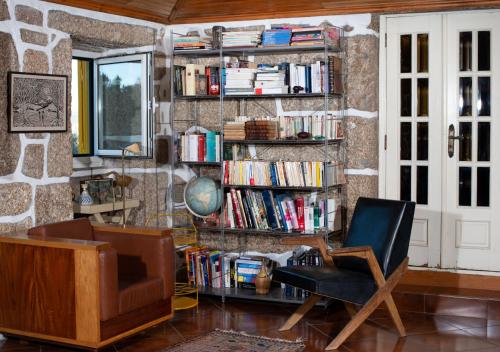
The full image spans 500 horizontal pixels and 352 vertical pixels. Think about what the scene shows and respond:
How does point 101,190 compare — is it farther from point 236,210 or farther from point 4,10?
point 4,10

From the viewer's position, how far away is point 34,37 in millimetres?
5375

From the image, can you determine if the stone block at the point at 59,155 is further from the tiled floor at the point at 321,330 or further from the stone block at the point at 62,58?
the tiled floor at the point at 321,330

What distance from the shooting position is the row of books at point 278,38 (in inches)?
237

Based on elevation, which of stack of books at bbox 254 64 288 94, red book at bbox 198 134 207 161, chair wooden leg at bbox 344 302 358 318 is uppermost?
stack of books at bbox 254 64 288 94

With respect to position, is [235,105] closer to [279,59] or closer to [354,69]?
[279,59]

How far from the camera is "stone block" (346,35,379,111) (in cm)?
625

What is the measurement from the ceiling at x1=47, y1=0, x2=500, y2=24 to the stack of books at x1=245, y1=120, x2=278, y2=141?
101cm

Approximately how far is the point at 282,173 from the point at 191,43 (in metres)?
1.37

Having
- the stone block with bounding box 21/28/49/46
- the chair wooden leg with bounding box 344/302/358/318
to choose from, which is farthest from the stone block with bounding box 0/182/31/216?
the chair wooden leg with bounding box 344/302/358/318

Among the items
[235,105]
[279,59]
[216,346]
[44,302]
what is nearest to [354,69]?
[279,59]

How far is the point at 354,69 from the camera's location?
6.30 meters

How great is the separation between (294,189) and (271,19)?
4.88 ft

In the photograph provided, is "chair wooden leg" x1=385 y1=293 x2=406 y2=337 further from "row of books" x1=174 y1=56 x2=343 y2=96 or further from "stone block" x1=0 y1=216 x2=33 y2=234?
"stone block" x1=0 y1=216 x2=33 y2=234

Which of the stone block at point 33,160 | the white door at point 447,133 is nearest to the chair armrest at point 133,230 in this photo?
the stone block at point 33,160
